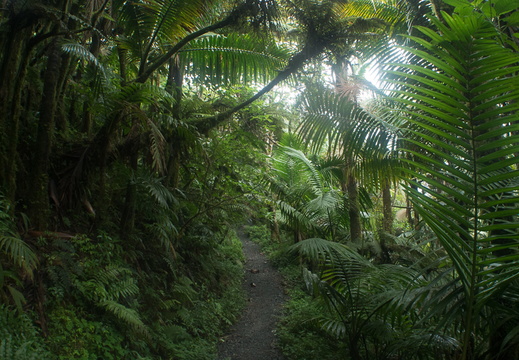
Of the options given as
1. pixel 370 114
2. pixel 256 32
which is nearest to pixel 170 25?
pixel 256 32

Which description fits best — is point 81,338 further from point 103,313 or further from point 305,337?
point 305,337

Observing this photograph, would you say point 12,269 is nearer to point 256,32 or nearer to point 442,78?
point 442,78

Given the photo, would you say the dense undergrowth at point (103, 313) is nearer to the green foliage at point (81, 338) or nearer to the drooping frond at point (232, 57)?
the green foliage at point (81, 338)

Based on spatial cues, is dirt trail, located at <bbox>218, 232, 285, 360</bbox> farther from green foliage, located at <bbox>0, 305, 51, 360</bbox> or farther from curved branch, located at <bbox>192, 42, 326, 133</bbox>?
curved branch, located at <bbox>192, 42, 326, 133</bbox>

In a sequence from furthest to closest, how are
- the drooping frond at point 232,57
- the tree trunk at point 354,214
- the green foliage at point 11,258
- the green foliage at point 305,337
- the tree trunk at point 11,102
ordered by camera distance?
1. the tree trunk at point 354,214
2. the drooping frond at point 232,57
3. the green foliage at point 305,337
4. the tree trunk at point 11,102
5. the green foliage at point 11,258

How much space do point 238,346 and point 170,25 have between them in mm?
5100

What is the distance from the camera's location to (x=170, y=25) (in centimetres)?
460

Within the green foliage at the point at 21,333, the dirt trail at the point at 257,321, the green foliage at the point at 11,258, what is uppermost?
the green foliage at the point at 11,258

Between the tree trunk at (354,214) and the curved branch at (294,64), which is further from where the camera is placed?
the tree trunk at (354,214)

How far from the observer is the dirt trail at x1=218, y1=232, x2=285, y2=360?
5384mm

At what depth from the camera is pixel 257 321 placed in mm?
6836

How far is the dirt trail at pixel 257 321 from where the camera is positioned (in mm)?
5384

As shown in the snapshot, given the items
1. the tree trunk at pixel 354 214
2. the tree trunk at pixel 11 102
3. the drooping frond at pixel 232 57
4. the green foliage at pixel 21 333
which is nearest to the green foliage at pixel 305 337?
the tree trunk at pixel 354 214

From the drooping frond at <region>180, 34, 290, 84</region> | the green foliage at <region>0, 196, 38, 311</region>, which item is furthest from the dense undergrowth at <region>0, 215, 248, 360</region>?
the drooping frond at <region>180, 34, 290, 84</region>
